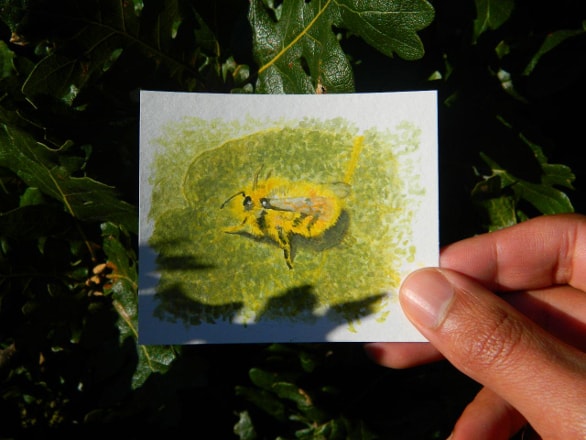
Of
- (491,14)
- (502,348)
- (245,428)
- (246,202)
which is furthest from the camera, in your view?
(245,428)

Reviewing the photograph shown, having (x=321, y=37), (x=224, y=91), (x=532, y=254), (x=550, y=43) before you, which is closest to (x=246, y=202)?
(x=224, y=91)

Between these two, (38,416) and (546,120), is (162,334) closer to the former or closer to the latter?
(38,416)

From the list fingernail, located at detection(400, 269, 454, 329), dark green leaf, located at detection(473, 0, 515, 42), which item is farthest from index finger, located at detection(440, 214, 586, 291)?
dark green leaf, located at detection(473, 0, 515, 42)

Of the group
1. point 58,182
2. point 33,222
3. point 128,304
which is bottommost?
point 128,304

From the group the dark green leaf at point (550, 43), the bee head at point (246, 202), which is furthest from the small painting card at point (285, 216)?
the dark green leaf at point (550, 43)

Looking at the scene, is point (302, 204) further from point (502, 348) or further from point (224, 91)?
point (502, 348)

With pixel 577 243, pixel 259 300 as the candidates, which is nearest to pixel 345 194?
pixel 259 300

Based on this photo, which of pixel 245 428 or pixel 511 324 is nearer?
pixel 511 324
